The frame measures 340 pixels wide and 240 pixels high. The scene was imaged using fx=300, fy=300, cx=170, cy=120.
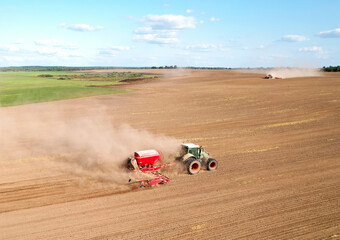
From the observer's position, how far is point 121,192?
1480 cm

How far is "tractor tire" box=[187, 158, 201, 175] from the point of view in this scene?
1714 cm

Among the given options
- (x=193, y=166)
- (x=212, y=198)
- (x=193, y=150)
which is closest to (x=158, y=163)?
(x=193, y=166)

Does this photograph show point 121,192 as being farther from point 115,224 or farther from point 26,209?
point 26,209

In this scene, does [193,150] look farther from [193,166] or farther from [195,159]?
[193,166]

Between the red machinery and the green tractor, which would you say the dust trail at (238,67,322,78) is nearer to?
the green tractor

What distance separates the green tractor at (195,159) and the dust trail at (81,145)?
0.85 m

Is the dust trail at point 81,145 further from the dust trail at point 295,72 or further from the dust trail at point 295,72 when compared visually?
the dust trail at point 295,72

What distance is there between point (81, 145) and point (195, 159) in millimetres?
10129

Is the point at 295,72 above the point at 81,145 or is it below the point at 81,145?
above

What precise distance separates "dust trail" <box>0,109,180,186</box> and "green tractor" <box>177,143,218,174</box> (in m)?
0.85

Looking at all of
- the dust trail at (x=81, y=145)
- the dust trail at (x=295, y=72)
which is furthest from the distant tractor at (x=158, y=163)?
the dust trail at (x=295, y=72)

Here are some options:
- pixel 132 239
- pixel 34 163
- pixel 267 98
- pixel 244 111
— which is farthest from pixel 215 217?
pixel 267 98

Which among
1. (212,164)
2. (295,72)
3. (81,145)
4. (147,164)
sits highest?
(295,72)

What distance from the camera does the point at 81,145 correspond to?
75.9ft
